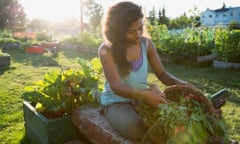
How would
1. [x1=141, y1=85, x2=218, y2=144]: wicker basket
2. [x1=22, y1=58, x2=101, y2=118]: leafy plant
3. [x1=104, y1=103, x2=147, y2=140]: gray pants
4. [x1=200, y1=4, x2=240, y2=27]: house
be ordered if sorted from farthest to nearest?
[x1=200, y1=4, x2=240, y2=27]: house < [x1=22, y1=58, x2=101, y2=118]: leafy plant < [x1=104, y1=103, x2=147, y2=140]: gray pants < [x1=141, y1=85, x2=218, y2=144]: wicker basket

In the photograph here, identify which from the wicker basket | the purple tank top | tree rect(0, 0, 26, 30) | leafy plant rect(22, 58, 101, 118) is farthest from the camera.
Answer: tree rect(0, 0, 26, 30)

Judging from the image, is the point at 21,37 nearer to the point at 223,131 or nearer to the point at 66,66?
the point at 66,66

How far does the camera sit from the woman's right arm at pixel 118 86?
2.02 meters

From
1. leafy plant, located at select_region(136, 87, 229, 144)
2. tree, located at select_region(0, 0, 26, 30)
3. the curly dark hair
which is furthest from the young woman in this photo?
tree, located at select_region(0, 0, 26, 30)

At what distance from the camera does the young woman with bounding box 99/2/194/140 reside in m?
2.21

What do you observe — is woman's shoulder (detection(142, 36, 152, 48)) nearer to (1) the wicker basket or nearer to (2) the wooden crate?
(1) the wicker basket

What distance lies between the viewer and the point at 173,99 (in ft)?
6.62

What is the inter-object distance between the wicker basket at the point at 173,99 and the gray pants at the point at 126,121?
0.13 meters

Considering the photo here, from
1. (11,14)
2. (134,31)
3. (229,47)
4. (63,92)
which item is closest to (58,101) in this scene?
(63,92)

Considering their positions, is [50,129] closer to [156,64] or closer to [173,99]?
[156,64]

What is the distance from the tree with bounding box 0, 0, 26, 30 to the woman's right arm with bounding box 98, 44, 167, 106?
36.7 m

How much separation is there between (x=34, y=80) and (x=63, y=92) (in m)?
4.03

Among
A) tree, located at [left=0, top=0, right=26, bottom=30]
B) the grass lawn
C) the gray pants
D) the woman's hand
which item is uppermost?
tree, located at [left=0, top=0, right=26, bottom=30]

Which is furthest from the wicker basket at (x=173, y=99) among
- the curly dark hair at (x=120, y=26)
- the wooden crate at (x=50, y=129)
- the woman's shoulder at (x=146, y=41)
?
the wooden crate at (x=50, y=129)
